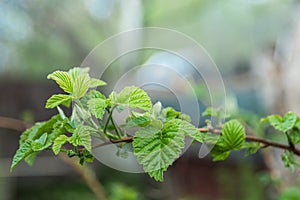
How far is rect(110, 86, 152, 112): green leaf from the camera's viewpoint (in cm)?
24

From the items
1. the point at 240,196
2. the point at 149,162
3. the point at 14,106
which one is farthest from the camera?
the point at 14,106

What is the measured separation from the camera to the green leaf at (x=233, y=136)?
283 millimetres

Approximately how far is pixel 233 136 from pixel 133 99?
0.28 feet

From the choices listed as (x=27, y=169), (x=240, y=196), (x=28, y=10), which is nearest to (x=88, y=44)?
(x=28, y=10)

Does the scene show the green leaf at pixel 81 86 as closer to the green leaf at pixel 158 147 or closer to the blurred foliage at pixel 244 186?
the green leaf at pixel 158 147

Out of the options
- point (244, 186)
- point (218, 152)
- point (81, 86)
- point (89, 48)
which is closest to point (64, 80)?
point (81, 86)

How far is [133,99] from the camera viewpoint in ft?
0.79

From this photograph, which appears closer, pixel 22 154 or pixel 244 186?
pixel 22 154

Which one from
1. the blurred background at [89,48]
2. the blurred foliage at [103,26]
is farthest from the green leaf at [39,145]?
the blurred foliage at [103,26]

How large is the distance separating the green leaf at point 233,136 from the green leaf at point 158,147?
6cm

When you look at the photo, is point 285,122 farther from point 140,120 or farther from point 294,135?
point 140,120

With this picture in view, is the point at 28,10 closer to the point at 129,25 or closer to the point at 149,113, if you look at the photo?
the point at 129,25

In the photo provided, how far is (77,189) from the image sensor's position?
186 cm

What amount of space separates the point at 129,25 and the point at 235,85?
59 cm
